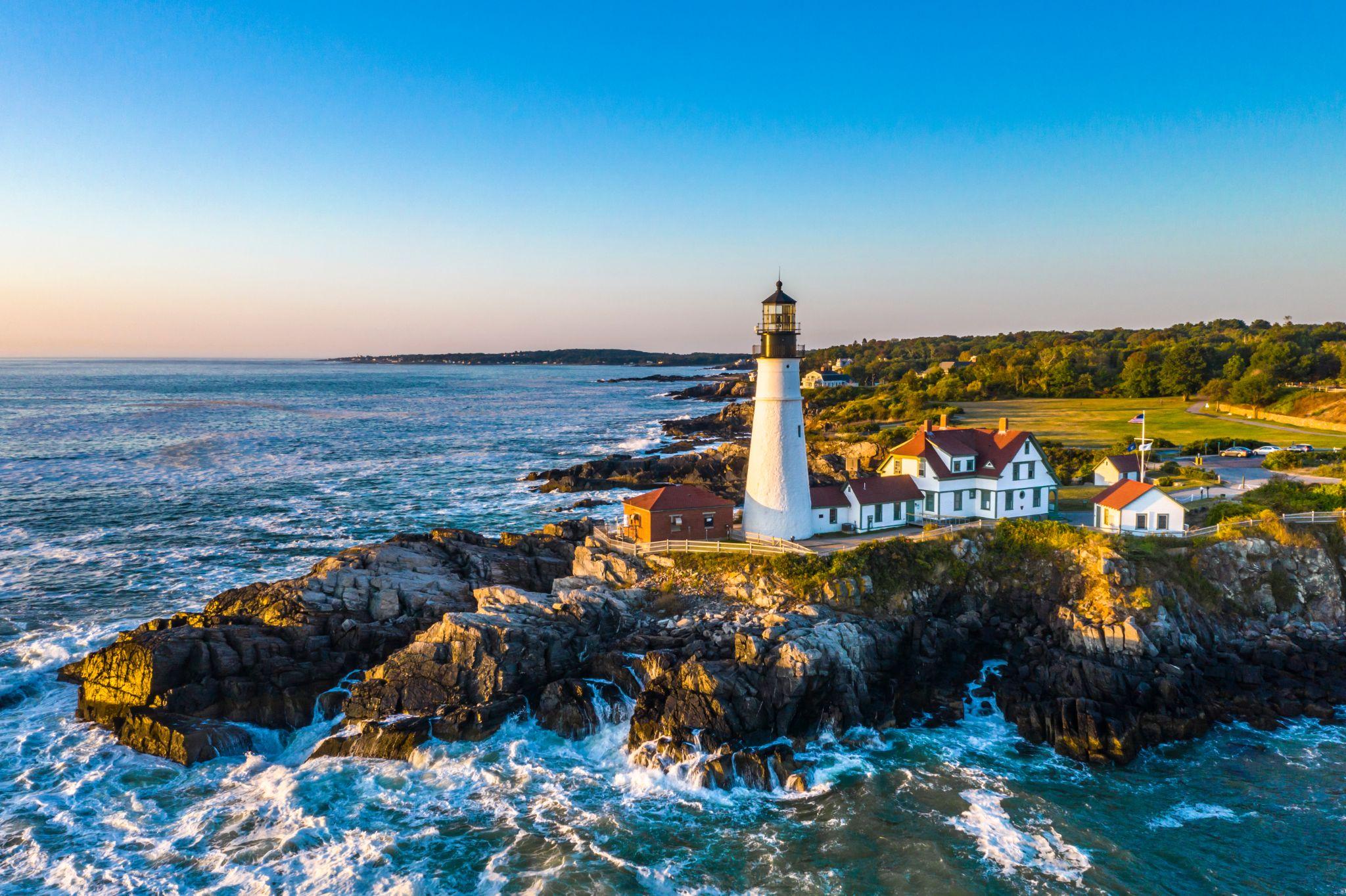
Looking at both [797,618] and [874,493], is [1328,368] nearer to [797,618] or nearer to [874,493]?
[874,493]

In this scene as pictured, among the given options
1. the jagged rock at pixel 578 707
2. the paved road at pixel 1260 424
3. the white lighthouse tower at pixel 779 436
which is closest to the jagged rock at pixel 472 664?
the jagged rock at pixel 578 707

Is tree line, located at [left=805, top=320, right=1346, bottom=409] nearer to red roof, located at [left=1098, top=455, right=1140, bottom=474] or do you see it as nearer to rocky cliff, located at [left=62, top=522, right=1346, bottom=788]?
red roof, located at [left=1098, top=455, right=1140, bottom=474]

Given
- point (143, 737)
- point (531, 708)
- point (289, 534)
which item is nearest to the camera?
point (143, 737)

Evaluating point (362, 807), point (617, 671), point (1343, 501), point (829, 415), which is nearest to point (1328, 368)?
point (829, 415)

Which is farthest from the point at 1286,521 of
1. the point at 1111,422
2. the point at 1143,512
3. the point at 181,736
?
the point at 1111,422

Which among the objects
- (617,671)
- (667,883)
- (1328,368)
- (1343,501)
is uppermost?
(1328,368)

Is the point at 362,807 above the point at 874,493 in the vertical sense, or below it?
below
